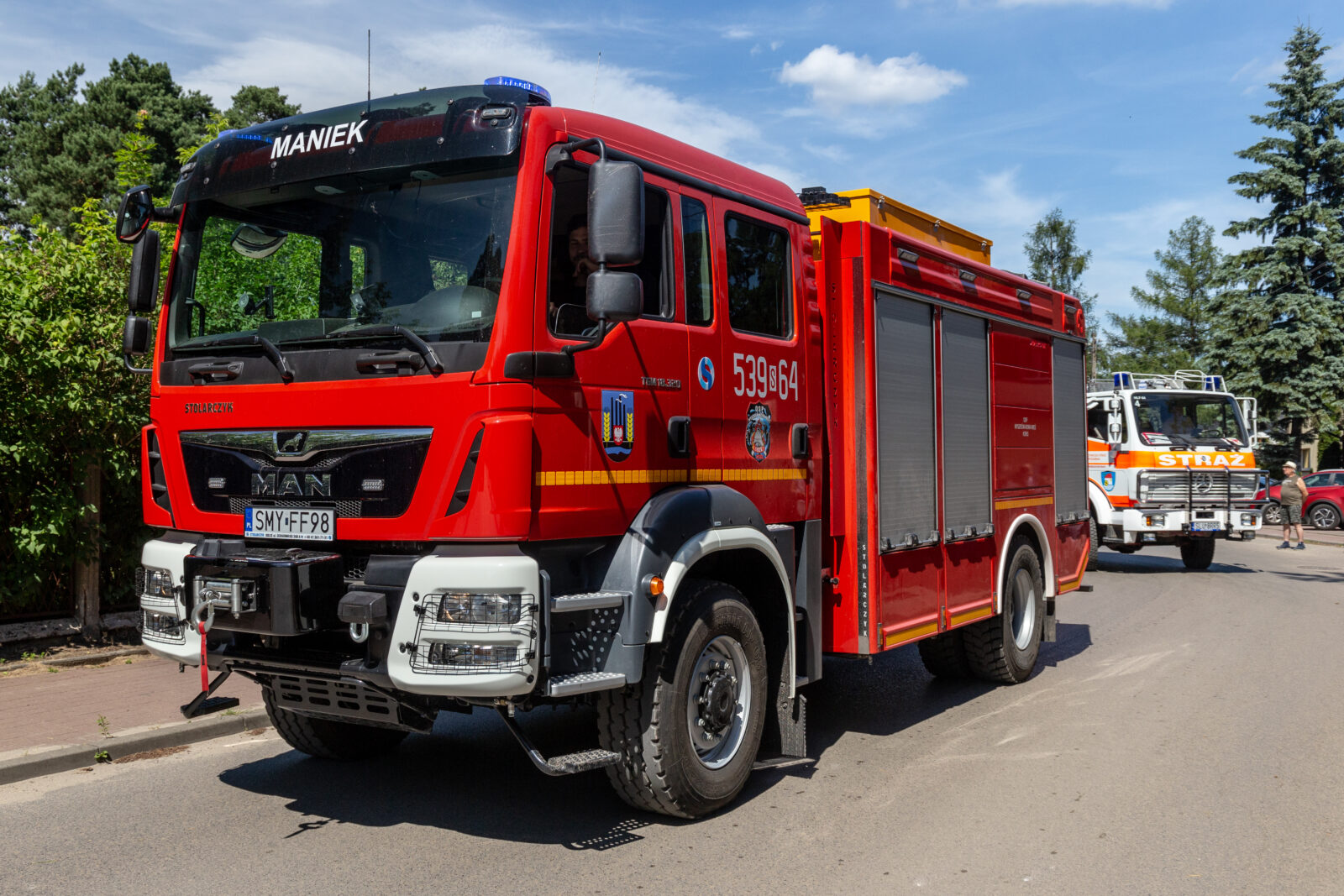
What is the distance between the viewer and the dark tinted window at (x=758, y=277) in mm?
5469

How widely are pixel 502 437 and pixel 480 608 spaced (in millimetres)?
625

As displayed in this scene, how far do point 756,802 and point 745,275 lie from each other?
254cm

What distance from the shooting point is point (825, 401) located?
6184mm

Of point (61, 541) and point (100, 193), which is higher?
point (100, 193)

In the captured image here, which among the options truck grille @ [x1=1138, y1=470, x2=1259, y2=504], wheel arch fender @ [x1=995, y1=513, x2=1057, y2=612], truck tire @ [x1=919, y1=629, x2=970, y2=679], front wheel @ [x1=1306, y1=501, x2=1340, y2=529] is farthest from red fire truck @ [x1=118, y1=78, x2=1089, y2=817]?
front wheel @ [x1=1306, y1=501, x2=1340, y2=529]

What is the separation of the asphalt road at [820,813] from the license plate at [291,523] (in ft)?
4.29

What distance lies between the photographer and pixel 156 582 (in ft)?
16.3

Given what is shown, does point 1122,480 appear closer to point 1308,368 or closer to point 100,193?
point 1308,368

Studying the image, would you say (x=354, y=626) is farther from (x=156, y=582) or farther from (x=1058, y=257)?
(x=1058, y=257)

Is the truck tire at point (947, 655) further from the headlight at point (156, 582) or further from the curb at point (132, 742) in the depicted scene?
the headlight at point (156, 582)

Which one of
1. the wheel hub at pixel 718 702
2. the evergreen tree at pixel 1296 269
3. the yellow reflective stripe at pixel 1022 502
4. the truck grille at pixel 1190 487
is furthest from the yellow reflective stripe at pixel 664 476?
the evergreen tree at pixel 1296 269

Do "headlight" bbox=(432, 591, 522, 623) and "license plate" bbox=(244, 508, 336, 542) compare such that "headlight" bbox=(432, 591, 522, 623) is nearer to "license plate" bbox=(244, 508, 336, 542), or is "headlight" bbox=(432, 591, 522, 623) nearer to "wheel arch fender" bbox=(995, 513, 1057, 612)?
"license plate" bbox=(244, 508, 336, 542)

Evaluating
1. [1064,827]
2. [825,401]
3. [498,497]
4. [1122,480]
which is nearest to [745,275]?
[825,401]

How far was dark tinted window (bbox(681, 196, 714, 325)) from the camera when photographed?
515 cm
